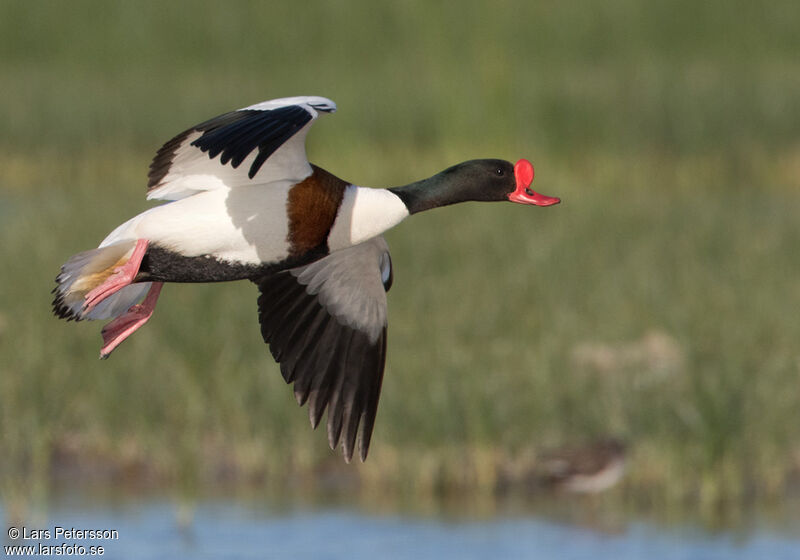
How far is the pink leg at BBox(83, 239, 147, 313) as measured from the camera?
6469mm

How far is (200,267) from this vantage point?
6.49 metres

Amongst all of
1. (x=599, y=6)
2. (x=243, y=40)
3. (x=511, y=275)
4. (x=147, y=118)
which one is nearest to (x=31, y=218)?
(x=511, y=275)

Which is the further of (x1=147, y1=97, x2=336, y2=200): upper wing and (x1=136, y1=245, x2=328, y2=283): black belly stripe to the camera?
(x1=136, y1=245, x2=328, y2=283): black belly stripe

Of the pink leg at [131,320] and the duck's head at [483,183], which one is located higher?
the duck's head at [483,183]

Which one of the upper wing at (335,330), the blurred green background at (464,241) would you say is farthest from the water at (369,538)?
the upper wing at (335,330)

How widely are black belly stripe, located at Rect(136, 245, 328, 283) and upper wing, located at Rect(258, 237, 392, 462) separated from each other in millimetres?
1035

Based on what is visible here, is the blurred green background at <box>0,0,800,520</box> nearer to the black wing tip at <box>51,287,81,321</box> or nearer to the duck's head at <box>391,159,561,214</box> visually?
the black wing tip at <box>51,287,81,321</box>

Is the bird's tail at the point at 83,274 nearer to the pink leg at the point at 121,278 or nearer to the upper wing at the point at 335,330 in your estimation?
the pink leg at the point at 121,278

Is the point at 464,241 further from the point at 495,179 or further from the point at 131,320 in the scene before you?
the point at 131,320

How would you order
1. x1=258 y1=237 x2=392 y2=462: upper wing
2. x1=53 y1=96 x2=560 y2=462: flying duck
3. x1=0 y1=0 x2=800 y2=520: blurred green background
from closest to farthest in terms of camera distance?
x1=53 y1=96 x2=560 y2=462: flying duck, x1=258 y1=237 x2=392 y2=462: upper wing, x1=0 y1=0 x2=800 y2=520: blurred green background

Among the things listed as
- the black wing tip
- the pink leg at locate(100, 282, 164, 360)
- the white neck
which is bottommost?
the pink leg at locate(100, 282, 164, 360)

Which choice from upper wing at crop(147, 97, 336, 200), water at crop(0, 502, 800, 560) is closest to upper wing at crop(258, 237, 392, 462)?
upper wing at crop(147, 97, 336, 200)

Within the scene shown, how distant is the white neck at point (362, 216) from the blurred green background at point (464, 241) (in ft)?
11.1

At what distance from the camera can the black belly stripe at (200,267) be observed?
6457 millimetres
